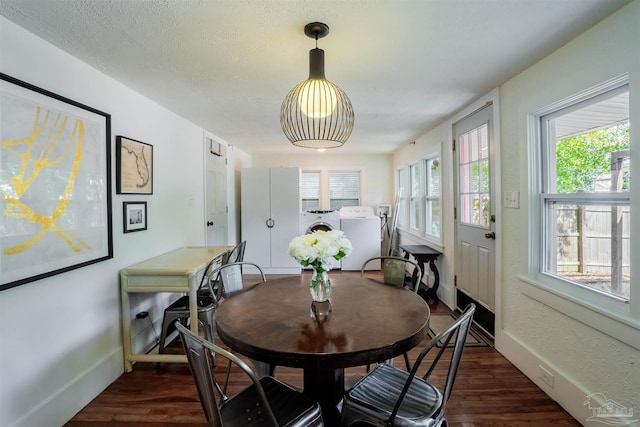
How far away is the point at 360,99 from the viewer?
2746 mm

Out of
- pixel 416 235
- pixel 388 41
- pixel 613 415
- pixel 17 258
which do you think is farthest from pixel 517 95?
pixel 17 258

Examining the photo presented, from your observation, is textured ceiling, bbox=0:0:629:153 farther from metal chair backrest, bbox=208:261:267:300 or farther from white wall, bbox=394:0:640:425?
metal chair backrest, bbox=208:261:267:300

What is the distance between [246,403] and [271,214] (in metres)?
4.00

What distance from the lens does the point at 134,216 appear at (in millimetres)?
2438

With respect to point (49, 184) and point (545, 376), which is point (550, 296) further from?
point (49, 184)

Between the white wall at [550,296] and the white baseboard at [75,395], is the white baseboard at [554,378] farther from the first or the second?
the white baseboard at [75,395]

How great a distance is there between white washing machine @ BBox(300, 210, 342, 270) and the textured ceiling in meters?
2.77

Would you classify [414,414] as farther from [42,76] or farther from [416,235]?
[416,235]

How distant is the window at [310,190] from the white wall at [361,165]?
0.17 metres

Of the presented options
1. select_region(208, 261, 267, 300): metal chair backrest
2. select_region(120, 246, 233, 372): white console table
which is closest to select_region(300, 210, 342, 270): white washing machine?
select_region(120, 246, 233, 372): white console table

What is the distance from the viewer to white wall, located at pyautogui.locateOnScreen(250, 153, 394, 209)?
240 inches

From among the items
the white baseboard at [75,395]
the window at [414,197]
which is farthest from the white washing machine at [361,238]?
the white baseboard at [75,395]

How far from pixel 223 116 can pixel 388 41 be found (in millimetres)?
2111

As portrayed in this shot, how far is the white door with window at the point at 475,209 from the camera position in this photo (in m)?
2.72
